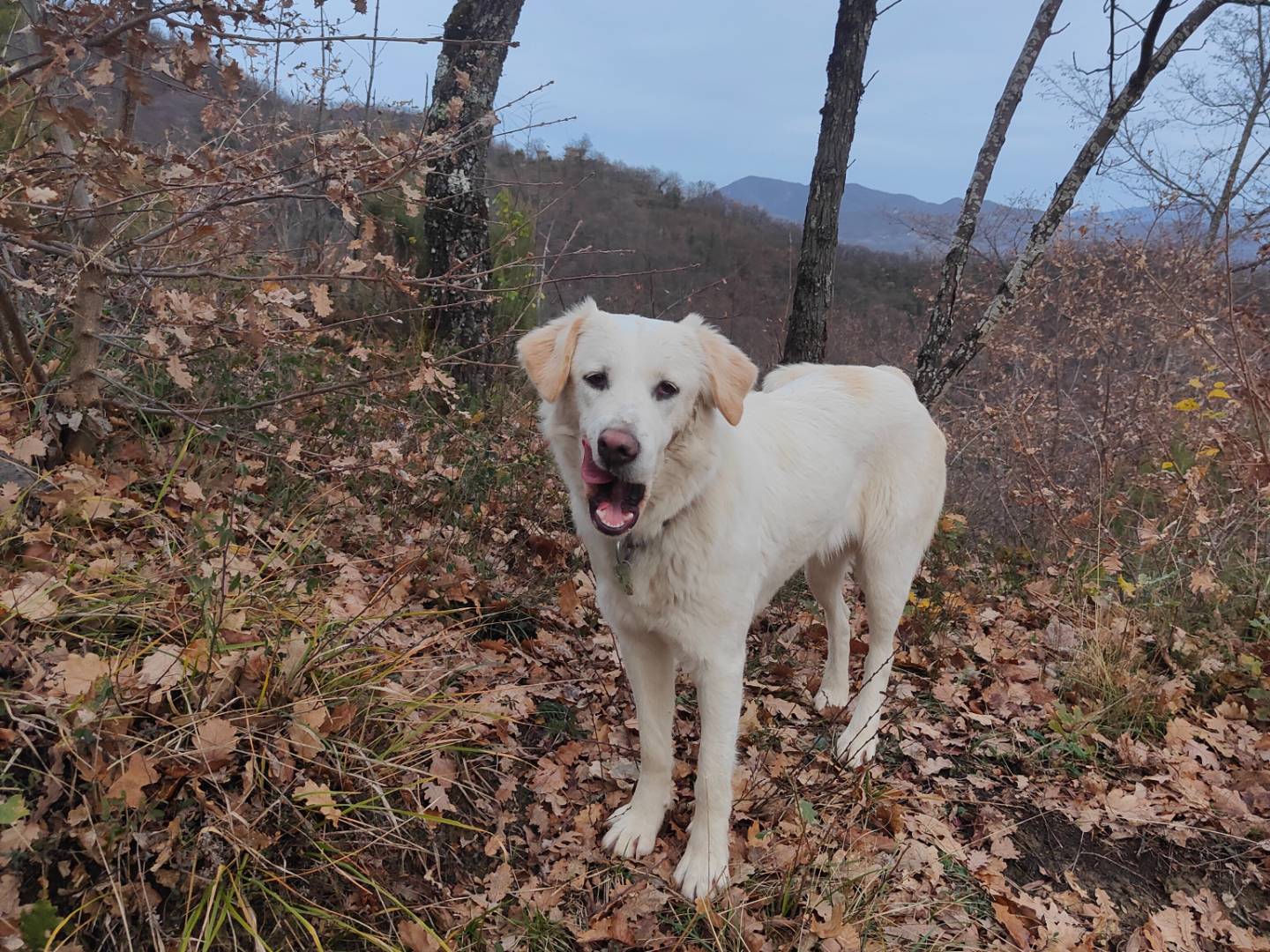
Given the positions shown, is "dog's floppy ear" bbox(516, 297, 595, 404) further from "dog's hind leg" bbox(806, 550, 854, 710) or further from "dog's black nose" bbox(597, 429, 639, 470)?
"dog's hind leg" bbox(806, 550, 854, 710)

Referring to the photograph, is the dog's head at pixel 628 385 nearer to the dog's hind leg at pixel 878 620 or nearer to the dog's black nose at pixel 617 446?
the dog's black nose at pixel 617 446

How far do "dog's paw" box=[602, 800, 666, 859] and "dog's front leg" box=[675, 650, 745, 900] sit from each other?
0.54ft

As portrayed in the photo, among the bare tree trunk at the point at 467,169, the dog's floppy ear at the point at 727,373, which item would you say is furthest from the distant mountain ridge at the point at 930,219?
Result: the dog's floppy ear at the point at 727,373

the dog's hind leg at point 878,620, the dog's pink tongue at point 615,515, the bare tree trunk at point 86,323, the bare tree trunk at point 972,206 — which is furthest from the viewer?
the bare tree trunk at point 972,206

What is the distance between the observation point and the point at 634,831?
281 centimetres

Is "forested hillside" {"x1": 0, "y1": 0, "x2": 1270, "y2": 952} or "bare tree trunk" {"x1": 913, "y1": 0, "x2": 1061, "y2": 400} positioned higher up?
"bare tree trunk" {"x1": 913, "y1": 0, "x2": 1061, "y2": 400}

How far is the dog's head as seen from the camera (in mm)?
2295

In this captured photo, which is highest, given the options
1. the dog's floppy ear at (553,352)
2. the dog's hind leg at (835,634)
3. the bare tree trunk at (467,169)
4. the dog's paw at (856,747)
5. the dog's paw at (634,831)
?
the bare tree trunk at (467,169)

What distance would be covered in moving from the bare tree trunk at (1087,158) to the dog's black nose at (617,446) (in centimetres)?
459

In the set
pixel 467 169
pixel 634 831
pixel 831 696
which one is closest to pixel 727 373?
pixel 634 831

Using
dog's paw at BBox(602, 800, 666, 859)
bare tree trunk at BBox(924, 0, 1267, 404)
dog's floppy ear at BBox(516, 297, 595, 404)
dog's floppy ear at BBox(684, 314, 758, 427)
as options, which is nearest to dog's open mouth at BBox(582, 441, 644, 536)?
dog's floppy ear at BBox(516, 297, 595, 404)

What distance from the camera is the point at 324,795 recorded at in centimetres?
221

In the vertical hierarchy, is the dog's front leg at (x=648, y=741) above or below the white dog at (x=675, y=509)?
below

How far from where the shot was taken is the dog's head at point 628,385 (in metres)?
2.29
